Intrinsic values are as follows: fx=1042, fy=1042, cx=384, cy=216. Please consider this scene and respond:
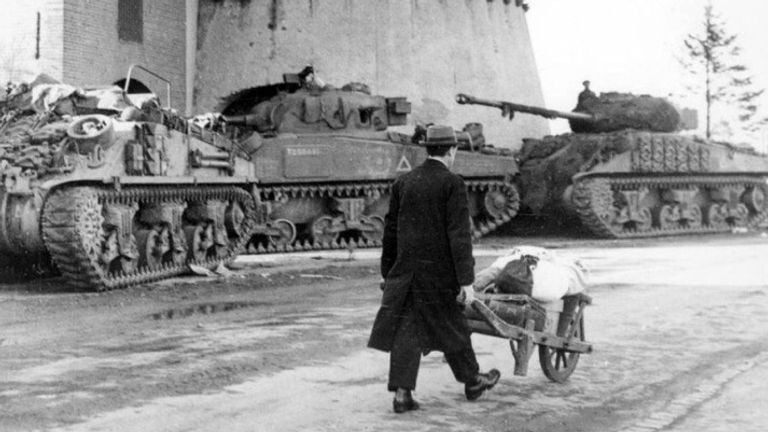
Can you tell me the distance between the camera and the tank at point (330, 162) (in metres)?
17.9

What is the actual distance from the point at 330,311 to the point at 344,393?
152 inches

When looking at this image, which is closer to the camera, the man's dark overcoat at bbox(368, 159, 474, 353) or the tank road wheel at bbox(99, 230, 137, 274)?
the man's dark overcoat at bbox(368, 159, 474, 353)

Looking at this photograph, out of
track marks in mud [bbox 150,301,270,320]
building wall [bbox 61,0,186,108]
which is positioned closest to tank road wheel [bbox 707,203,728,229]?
building wall [bbox 61,0,186,108]

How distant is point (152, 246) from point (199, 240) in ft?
4.64

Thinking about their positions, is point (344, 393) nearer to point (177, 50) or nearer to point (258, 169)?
point (258, 169)

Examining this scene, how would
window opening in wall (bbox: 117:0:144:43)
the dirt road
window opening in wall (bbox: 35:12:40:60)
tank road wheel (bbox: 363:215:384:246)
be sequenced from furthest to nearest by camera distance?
window opening in wall (bbox: 117:0:144:43) < window opening in wall (bbox: 35:12:40:60) < tank road wheel (bbox: 363:215:384:246) < the dirt road

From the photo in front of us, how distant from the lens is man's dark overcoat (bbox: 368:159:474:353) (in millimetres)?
6117

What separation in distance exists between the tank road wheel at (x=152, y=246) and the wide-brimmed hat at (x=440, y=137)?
24.8ft

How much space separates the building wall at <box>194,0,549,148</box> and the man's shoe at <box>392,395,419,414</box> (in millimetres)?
20803

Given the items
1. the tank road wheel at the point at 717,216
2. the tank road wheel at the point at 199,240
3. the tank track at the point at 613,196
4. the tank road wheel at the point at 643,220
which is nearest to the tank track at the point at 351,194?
the tank track at the point at 613,196

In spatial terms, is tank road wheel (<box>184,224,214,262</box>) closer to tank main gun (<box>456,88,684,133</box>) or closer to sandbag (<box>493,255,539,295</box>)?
sandbag (<box>493,255,539,295</box>)

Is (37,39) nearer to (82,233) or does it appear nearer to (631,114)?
(82,233)

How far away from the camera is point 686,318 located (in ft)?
31.5

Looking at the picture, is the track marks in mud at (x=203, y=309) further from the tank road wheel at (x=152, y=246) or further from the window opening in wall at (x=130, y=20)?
the window opening in wall at (x=130, y=20)
